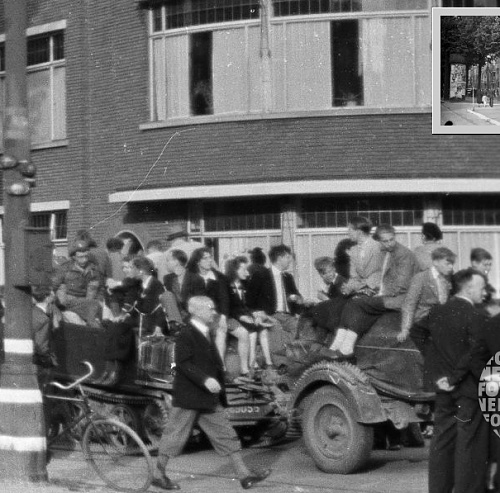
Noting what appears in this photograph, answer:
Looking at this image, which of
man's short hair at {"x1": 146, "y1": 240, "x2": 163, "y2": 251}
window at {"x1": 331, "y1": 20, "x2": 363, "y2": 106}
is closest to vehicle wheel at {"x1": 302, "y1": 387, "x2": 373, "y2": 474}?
man's short hair at {"x1": 146, "y1": 240, "x2": 163, "y2": 251}

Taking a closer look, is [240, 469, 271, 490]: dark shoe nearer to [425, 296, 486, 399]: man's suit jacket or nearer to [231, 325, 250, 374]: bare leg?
[425, 296, 486, 399]: man's suit jacket

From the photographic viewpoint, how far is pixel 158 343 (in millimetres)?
12258

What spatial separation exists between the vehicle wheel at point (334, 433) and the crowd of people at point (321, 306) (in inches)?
16.4

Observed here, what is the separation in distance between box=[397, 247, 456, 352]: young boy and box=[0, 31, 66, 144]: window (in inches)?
351

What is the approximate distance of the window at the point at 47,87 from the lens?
1831cm

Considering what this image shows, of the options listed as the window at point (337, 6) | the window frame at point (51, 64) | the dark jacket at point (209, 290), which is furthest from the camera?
the window frame at point (51, 64)

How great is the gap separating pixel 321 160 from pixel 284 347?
430 centimetres

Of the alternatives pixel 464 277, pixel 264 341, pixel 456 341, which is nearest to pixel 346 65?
pixel 264 341

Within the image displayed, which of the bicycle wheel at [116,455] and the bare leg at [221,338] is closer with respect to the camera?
the bicycle wheel at [116,455]

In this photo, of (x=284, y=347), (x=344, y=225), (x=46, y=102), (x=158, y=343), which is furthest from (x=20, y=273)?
(x=46, y=102)

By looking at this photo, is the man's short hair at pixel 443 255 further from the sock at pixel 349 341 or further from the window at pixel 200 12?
the window at pixel 200 12

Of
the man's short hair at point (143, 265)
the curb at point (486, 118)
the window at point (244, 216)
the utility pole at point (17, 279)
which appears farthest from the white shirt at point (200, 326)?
the window at point (244, 216)

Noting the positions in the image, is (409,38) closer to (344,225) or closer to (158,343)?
(344,225)

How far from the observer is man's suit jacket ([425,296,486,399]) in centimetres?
852
